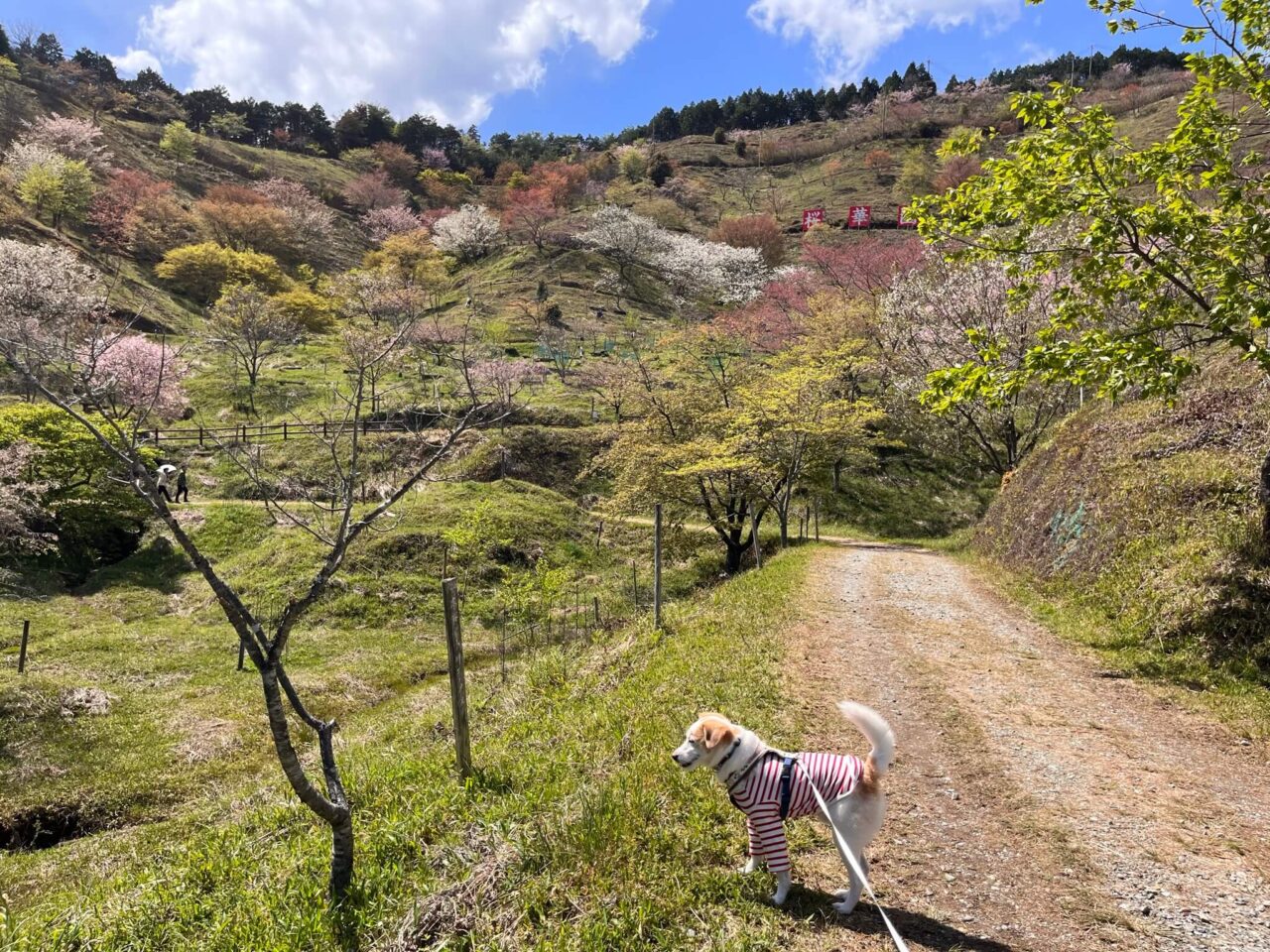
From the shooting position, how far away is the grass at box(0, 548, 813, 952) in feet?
13.6

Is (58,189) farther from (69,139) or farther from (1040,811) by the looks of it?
(1040,811)

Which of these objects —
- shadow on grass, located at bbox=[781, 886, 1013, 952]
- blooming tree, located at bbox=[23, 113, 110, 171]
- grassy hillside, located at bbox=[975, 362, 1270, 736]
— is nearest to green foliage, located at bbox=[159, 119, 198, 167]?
blooming tree, located at bbox=[23, 113, 110, 171]

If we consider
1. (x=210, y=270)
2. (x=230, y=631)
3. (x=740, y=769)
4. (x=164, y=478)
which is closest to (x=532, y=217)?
(x=210, y=270)

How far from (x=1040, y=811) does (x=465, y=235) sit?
8697 cm

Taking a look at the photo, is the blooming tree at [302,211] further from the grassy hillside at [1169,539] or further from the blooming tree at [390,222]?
the grassy hillside at [1169,539]

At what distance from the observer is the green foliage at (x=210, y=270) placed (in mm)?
57375

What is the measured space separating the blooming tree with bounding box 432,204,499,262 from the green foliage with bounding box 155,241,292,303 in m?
26.6

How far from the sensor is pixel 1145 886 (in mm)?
4340

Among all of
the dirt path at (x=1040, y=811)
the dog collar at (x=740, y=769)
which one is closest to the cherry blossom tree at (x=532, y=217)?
the dirt path at (x=1040, y=811)

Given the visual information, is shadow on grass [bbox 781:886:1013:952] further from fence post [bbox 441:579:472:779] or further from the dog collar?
fence post [bbox 441:579:472:779]

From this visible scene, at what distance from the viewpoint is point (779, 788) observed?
13.0ft

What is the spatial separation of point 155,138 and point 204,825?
10959cm

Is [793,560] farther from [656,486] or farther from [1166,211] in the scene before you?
[1166,211]

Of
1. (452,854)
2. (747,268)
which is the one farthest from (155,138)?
(452,854)
